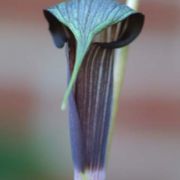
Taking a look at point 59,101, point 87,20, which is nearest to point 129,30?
point 87,20

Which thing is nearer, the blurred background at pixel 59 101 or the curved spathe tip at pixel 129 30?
the curved spathe tip at pixel 129 30

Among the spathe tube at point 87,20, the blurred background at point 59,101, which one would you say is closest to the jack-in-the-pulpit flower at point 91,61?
the spathe tube at point 87,20

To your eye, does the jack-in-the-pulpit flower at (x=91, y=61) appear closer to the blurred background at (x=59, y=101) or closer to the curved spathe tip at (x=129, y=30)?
the curved spathe tip at (x=129, y=30)

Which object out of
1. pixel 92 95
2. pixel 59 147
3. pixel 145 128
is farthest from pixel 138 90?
pixel 92 95

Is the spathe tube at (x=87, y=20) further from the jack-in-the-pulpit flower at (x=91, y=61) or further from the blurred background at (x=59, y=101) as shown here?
the blurred background at (x=59, y=101)

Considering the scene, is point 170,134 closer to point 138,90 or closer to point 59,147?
point 138,90

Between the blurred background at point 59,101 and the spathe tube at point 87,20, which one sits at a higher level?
the spathe tube at point 87,20
